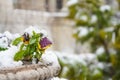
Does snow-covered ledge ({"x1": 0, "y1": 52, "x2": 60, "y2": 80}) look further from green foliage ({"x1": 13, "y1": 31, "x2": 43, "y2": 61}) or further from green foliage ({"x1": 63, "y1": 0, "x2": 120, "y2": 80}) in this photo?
green foliage ({"x1": 63, "y1": 0, "x2": 120, "y2": 80})

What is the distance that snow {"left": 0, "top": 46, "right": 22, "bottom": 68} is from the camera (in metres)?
1.94

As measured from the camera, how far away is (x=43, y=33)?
6.90 feet

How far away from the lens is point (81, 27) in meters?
8.25

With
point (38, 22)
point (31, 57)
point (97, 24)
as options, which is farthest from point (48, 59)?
point (97, 24)

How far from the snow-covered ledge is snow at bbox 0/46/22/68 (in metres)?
0.06

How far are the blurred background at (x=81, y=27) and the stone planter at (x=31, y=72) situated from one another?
4368 mm

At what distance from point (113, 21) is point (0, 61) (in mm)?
6465

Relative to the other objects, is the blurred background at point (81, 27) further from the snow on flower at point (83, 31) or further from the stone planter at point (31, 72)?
the stone planter at point (31, 72)

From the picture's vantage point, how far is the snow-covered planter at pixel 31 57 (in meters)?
1.93

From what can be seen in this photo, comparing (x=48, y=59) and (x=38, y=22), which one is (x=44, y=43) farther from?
(x=38, y=22)

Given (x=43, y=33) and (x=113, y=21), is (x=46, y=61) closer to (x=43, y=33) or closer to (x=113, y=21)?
(x=43, y=33)

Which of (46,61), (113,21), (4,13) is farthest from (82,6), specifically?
(46,61)

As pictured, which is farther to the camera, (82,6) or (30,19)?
(82,6)

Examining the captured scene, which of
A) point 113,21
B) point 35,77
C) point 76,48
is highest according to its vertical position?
point 35,77
